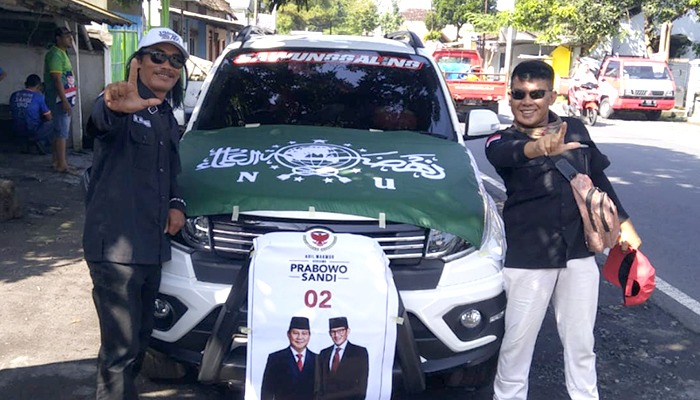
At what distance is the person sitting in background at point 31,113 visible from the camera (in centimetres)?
1040

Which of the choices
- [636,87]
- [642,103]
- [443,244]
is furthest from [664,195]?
[642,103]

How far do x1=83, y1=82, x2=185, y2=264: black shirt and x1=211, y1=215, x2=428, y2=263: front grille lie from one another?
13.0 inches

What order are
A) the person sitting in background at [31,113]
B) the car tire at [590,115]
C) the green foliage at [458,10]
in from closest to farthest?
the person sitting in background at [31,113], the car tire at [590,115], the green foliage at [458,10]

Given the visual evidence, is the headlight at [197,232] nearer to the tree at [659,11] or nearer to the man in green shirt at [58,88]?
the man in green shirt at [58,88]

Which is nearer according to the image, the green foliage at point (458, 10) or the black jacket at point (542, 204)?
the black jacket at point (542, 204)

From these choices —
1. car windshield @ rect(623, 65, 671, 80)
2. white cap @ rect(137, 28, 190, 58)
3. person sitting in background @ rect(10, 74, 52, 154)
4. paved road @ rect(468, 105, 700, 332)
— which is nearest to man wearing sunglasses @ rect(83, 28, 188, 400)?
white cap @ rect(137, 28, 190, 58)

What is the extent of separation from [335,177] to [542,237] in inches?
41.0

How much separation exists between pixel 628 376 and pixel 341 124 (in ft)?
7.71

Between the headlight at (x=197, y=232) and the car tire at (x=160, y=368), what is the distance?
61 cm

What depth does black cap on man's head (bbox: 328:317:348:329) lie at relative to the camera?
10.8 ft

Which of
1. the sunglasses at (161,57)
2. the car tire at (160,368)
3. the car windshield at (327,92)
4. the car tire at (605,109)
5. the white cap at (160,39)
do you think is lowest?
the car tire at (160,368)

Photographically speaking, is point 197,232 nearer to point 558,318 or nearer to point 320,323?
point 320,323

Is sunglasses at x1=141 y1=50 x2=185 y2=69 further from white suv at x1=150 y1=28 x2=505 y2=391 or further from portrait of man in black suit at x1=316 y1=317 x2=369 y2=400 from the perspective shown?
portrait of man in black suit at x1=316 y1=317 x2=369 y2=400

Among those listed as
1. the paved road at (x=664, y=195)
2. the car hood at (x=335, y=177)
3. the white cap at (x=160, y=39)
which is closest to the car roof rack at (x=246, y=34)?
the car hood at (x=335, y=177)
